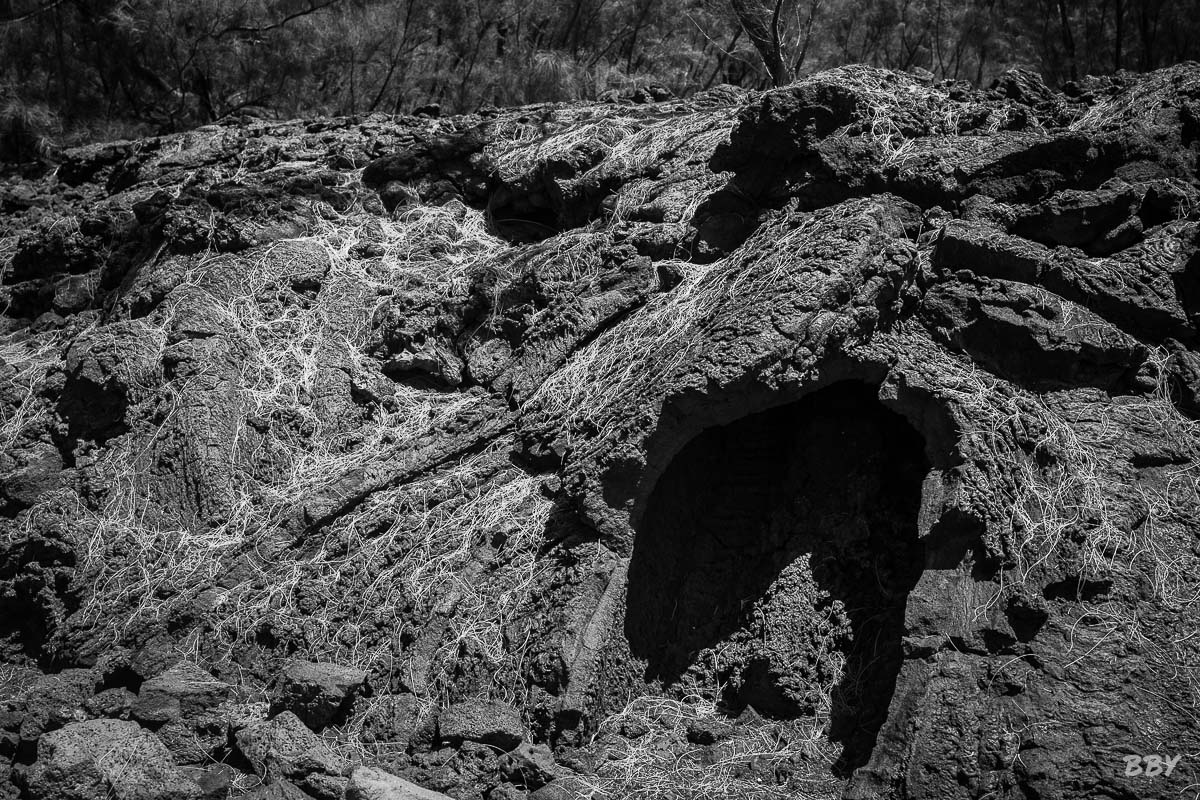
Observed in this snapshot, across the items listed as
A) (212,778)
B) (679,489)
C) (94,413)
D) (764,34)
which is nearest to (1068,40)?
(764,34)

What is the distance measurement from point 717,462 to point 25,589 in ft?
10.8

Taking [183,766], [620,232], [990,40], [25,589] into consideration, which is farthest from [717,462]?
[990,40]

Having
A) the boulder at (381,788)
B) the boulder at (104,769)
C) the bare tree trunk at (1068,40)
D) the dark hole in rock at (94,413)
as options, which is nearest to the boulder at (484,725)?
the boulder at (381,788)

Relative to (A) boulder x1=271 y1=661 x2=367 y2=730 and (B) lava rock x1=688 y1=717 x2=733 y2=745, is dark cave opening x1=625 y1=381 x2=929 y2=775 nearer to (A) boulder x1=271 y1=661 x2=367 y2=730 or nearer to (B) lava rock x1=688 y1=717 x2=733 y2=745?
(B) lava rock x1=688 y1=717 x2=733 y2=745

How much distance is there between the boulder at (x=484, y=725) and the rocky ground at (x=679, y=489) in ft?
0.05

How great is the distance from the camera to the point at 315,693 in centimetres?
396

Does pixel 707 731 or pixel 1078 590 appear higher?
pixel 1078 590

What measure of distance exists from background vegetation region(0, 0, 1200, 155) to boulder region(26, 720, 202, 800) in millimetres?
5857

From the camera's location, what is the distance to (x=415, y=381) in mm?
5418

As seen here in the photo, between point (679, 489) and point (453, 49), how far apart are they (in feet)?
19.0

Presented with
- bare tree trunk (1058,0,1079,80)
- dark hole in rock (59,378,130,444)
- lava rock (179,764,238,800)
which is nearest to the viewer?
lava rock (179,764,238,800)

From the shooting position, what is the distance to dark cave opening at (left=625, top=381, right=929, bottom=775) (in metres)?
4.10

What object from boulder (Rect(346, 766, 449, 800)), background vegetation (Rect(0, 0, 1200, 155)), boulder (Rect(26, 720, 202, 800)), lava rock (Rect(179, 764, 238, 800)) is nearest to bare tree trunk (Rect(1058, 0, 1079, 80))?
background vegetation (Rect(0, 0, 1200, 155))

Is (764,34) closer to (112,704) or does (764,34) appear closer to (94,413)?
(94,413)
